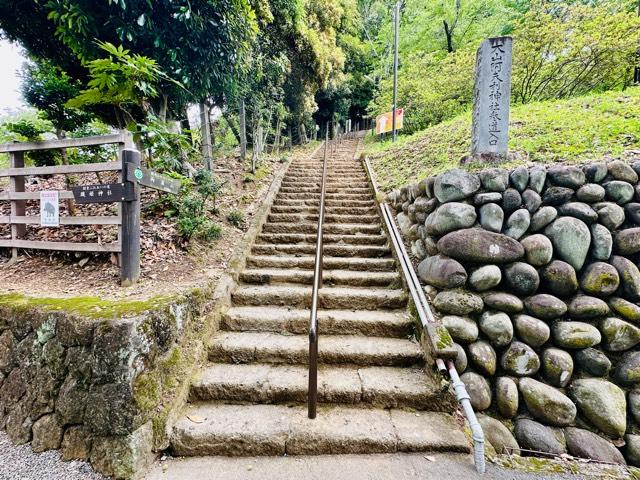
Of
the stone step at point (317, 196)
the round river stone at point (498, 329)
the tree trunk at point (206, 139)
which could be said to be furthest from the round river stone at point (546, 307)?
the tree trunk at point (206, 139)

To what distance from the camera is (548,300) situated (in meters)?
2.72

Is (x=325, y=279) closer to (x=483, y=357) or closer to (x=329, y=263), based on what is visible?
(x=329, y=263)

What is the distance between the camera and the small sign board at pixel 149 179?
8.37 ft

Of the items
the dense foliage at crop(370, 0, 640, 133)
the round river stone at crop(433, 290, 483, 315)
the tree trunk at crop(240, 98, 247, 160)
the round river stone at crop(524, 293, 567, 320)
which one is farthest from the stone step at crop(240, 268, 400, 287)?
the dense foliage at crop(370, 0, 640, 133)

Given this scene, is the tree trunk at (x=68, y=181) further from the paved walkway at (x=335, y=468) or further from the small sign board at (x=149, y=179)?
the paved walkway at (x=335, y=468)

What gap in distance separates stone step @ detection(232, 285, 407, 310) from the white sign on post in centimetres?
193

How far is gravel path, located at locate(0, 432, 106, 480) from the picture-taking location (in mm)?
1821

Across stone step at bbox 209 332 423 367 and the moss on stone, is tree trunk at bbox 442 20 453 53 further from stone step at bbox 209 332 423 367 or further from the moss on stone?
the moss on stone

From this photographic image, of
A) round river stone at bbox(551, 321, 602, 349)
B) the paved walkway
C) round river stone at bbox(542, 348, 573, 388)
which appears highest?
round river stone at bbox(551, 321, 602, 349)

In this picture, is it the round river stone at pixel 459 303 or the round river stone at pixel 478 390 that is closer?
the round river stone at pixel 478 390

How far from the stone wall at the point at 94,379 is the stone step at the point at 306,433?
0.24m

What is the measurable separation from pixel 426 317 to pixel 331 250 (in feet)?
5.72

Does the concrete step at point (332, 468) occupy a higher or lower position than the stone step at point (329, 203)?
lower

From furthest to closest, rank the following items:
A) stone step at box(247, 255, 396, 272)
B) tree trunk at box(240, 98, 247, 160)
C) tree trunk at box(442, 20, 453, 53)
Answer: tree trunk at box(442, 20, 453, 53) < tree trunk at box(240, 98, 247, 160) < stone step at box(247, 255, 396, 272)
